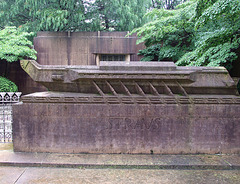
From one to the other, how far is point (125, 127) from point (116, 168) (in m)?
0.89

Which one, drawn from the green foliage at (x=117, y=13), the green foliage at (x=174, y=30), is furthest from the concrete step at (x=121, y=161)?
the green foliage at (x=117, y=13)

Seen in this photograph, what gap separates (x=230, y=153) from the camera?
14.6 ft

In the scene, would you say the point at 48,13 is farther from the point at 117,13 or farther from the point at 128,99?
the point at 128,99

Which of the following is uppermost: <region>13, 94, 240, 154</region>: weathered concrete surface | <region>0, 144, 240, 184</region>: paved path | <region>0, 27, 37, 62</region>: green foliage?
<region>0, 27, 37, 62</region>: green foliage

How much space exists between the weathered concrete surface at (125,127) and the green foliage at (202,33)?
282 cm

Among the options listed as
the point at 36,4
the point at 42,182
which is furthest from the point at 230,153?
the point at 36,4

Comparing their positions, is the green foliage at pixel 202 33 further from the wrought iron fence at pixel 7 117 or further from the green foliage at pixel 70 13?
the wrought iron fence at pixel 7 117

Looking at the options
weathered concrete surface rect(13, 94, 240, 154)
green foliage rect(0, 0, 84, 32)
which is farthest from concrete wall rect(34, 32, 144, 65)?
weathered concrete surface rect(13, 94, 240, 154)

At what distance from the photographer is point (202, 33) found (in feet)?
29.5

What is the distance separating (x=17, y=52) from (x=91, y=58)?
493cm

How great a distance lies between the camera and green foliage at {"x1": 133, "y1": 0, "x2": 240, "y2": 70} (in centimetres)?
603

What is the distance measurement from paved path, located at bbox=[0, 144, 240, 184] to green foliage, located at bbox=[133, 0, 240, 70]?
3655 millimetres

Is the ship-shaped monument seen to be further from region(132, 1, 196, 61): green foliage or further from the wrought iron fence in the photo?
region(132, 1, 196, 61): green foliage

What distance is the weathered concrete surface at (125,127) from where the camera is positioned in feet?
14.5
